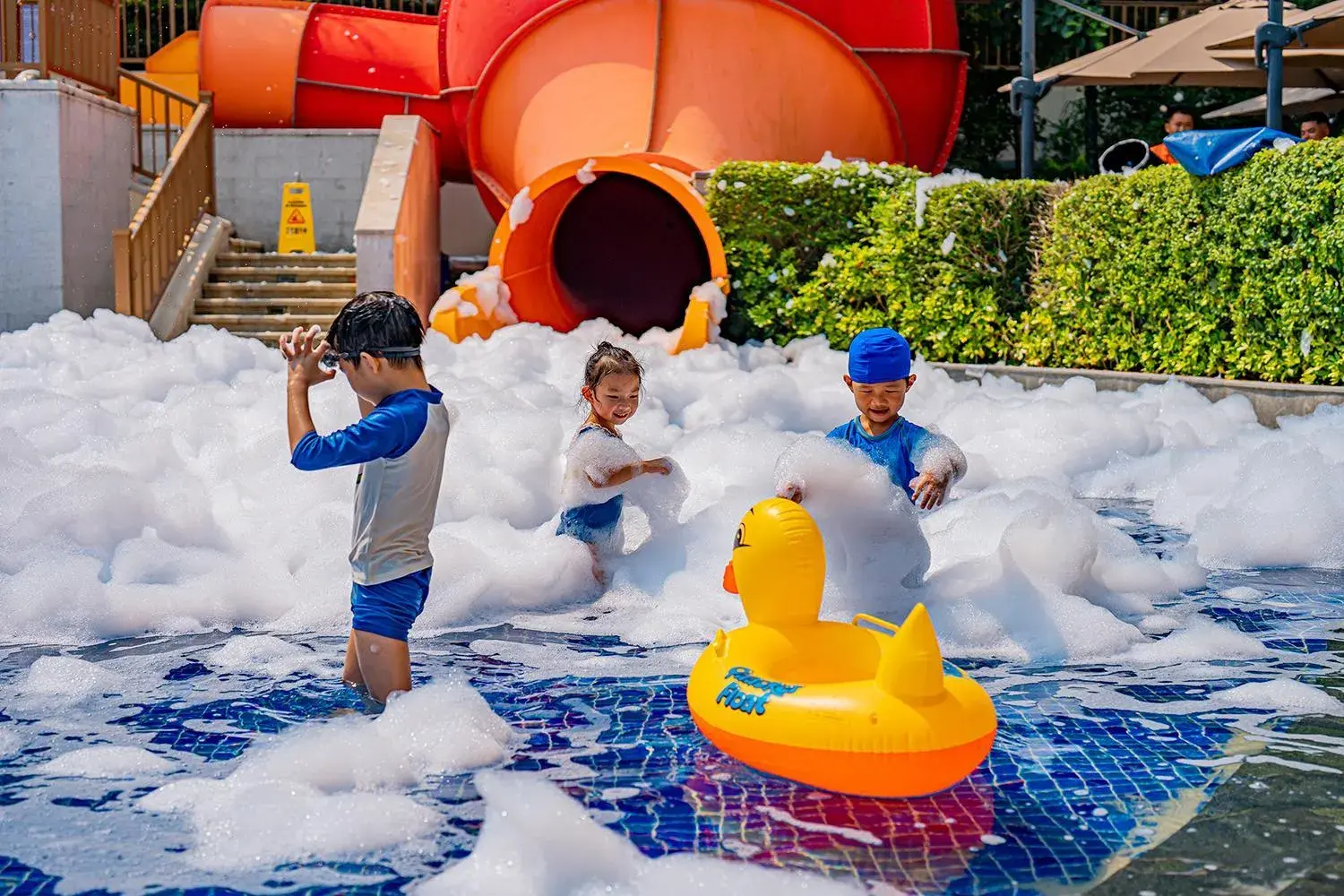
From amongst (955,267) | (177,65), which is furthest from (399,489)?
(177,65)

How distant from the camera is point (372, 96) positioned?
1505 centimetres

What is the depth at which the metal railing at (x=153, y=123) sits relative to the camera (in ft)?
46.2

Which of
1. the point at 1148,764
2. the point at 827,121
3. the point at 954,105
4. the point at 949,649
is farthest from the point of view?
the point at 954,105

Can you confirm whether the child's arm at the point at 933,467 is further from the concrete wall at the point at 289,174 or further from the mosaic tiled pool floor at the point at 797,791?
the concrete wall at the point at 289,174

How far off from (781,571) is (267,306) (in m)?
10.5

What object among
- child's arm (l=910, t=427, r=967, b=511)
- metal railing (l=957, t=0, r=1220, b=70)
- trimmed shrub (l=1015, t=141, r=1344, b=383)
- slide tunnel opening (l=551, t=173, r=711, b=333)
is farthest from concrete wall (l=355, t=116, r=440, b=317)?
child's arm (l=910, t=427, r=967, b=511)

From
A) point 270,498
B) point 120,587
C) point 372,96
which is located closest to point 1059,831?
point 120,587

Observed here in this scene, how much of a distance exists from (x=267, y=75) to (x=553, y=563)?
11036mm

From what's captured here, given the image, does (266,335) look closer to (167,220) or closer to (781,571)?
(167,220)

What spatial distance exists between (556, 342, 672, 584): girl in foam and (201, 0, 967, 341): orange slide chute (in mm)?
5859

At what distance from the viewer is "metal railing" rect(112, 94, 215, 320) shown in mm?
11953

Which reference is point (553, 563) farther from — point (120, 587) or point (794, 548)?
point (794, 548)

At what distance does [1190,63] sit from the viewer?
11852 mm

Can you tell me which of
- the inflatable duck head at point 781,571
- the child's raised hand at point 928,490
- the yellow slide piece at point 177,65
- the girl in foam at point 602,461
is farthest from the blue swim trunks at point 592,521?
the yellow slide piece at point 177,65
